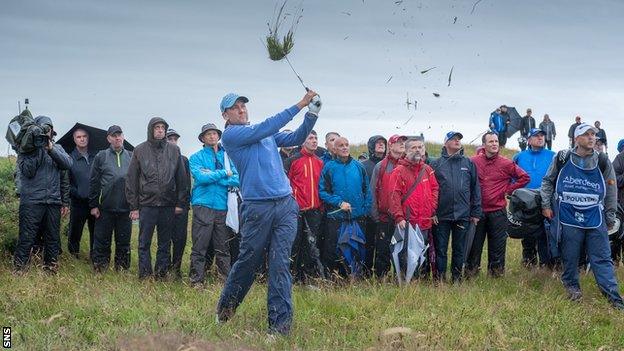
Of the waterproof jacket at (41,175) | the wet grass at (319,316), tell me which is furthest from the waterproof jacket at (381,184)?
the waterproof jacket at (41,175)

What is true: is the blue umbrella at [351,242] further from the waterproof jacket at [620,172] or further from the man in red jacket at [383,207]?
the waterproof jacket at [620,172]

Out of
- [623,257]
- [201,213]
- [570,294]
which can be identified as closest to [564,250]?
[570,294]

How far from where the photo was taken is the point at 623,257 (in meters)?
12.8

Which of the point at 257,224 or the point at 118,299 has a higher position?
the point at 257,224

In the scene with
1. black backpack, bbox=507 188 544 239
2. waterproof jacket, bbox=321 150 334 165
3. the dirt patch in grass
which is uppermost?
waterproof jacket, bbox=321 150 334 165

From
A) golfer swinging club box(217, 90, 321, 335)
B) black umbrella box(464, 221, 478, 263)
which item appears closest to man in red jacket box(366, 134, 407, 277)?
black umbrella box(464, 221, 478, 263)

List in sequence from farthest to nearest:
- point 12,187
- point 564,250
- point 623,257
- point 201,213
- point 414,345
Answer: point 12,187, point 623,257, point 201,213, point 564,250, point 414,345

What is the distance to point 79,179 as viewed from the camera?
1222cm

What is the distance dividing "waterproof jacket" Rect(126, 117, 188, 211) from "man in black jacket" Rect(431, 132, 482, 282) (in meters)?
3.69

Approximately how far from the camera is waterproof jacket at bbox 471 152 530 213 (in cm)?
1110

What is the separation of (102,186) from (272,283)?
5.22m

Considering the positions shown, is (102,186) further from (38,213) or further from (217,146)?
(217,146)

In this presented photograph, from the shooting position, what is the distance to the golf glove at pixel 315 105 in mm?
7012

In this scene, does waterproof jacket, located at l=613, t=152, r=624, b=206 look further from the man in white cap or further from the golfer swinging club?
the golfer swinging club
